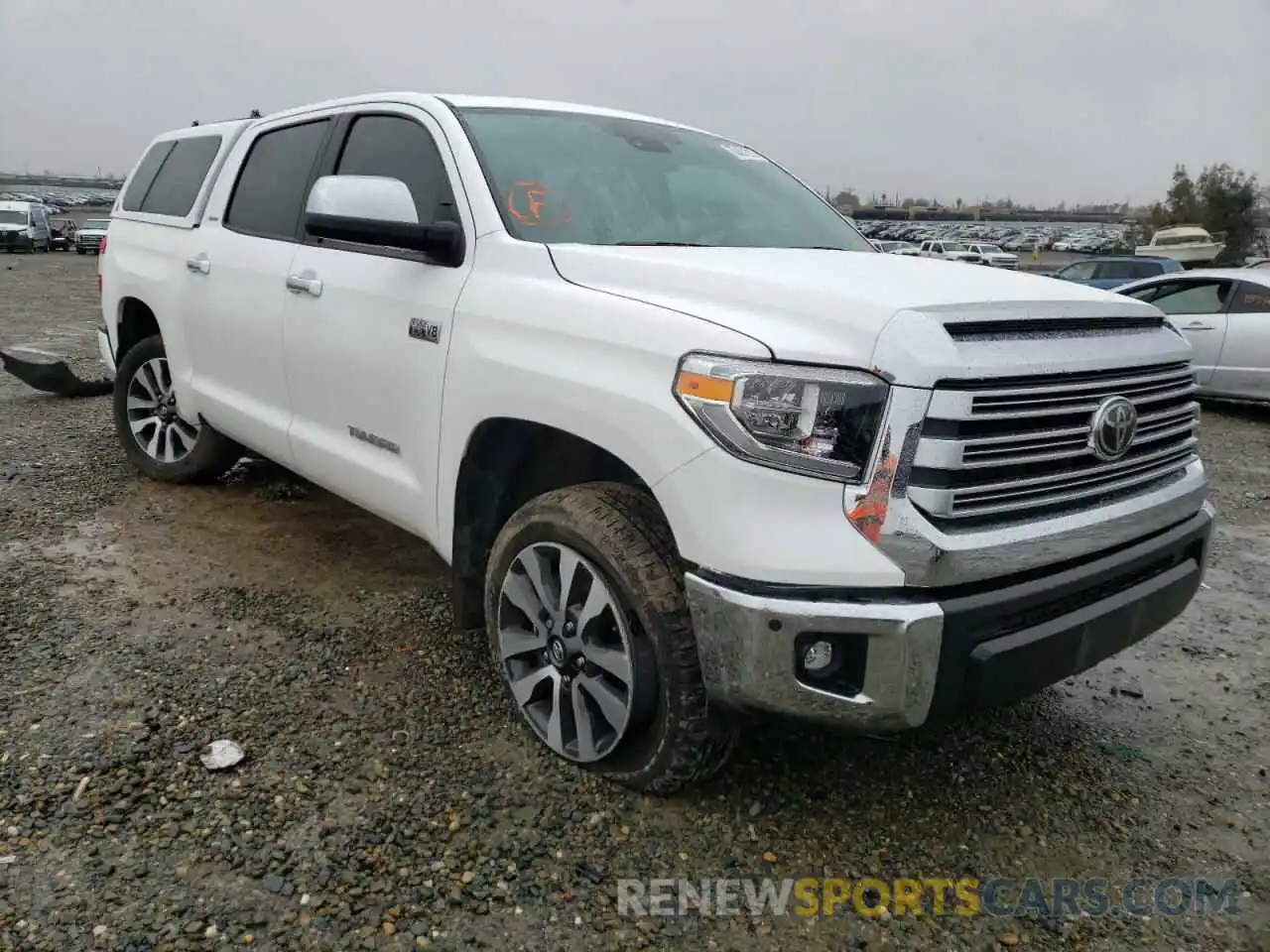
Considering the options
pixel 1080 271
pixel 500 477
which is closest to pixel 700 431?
pixel 500 477

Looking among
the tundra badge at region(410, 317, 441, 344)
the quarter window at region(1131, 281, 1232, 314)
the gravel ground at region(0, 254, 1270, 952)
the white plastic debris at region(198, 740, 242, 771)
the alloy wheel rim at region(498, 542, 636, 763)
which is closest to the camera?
the gravel ground at region(0, 254, 1270, 952)

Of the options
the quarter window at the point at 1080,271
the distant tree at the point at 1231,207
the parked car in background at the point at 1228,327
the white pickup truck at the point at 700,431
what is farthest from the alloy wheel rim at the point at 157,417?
the distant tree at the point at 1231,207

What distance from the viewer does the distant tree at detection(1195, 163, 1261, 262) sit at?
4653 centimetres

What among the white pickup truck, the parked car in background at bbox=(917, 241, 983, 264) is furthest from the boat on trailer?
the white pickup truck

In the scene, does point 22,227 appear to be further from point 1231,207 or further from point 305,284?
point 1231,207

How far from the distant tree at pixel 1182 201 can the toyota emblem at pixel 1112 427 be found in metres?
54.0

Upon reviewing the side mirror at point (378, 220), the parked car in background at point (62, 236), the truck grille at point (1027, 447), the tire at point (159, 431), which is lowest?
the parked car in background at point (62, 236)

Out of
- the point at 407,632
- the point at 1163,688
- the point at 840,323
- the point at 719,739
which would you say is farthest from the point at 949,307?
the point at 407,632

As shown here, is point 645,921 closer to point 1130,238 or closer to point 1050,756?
point 1050,756

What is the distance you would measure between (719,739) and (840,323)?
40.9 inches

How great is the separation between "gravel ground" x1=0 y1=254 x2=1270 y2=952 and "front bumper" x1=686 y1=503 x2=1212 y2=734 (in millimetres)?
529

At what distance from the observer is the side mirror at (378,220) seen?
2.72m

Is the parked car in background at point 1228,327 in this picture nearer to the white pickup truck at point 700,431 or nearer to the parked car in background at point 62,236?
the white pickup truck at point 700,431

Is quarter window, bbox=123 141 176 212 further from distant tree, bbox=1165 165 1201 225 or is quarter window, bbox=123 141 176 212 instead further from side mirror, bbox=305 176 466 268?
distant tree, bbox=1165 165 1201 225
